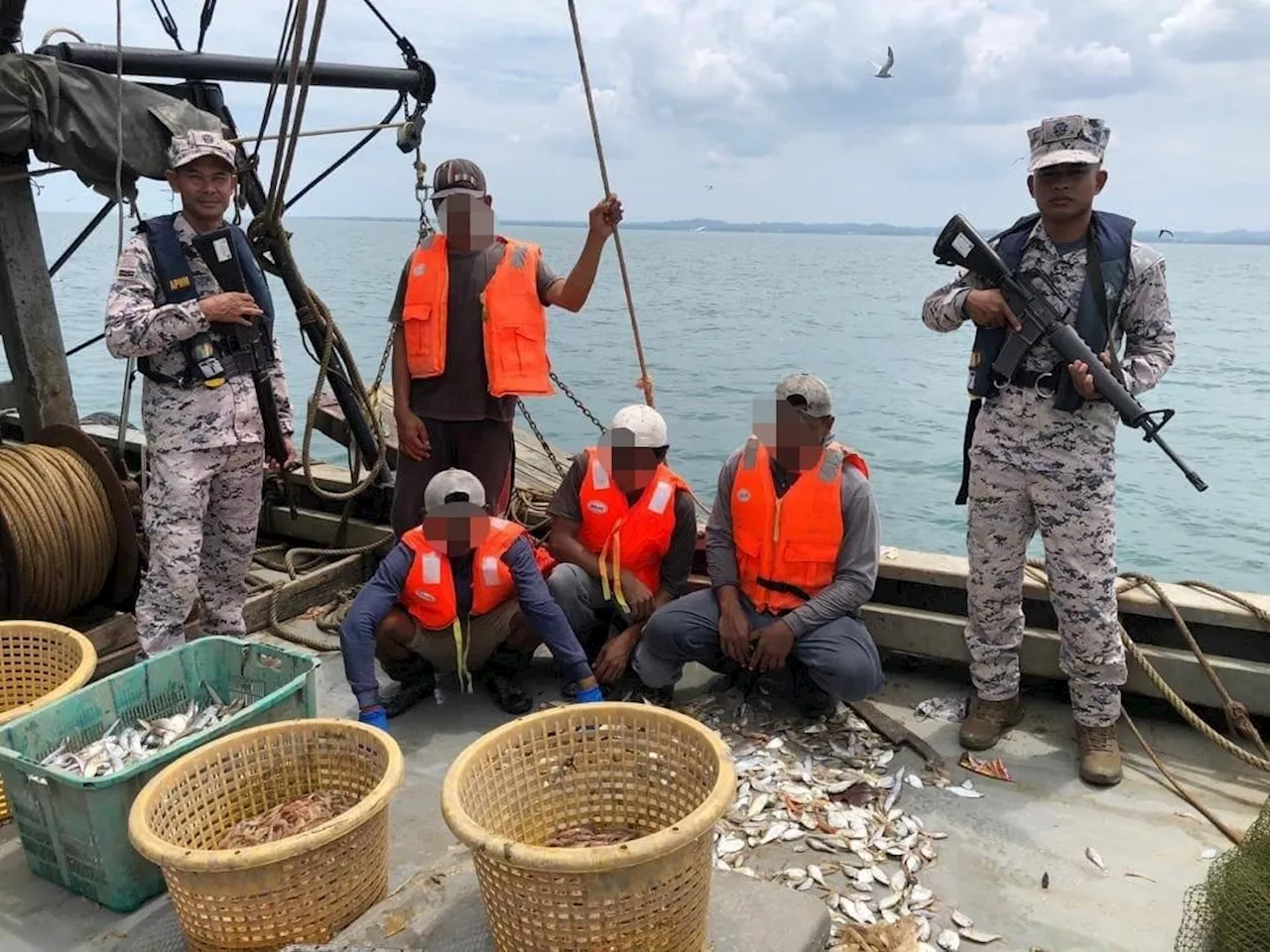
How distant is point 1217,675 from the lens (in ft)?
15.0

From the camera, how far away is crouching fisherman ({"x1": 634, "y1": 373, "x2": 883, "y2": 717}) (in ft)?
14.9

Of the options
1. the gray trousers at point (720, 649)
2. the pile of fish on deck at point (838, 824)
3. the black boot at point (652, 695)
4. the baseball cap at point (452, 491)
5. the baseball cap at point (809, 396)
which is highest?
the baseball cap at point (809, 396)

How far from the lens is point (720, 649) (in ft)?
15.7

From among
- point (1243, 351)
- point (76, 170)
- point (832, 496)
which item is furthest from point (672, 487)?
point (1243, 351)

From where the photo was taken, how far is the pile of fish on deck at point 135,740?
11.6 feet

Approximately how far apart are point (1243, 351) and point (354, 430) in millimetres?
32182

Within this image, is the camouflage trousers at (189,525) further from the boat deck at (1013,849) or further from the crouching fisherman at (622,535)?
the crouching fisherman at (622,535)

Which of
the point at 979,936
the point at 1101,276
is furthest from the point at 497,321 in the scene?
the point at 979,936

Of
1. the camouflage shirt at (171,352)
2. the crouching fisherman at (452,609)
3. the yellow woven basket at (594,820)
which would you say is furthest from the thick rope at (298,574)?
the yellow woven basket at (594,820)

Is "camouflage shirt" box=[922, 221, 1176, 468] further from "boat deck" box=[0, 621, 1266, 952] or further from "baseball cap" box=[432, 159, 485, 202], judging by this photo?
"baseball cap" box=[432, 159, 485, 202]

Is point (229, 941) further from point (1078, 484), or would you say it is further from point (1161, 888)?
point (1078, 484)

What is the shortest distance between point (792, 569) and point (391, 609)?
183 centimetres

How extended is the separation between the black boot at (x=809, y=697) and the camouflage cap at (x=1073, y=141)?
7.69ft

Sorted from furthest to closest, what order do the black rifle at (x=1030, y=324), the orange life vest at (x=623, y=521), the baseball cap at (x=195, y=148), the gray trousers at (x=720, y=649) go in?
1. the orange life vest at (x=623, y=521)
2. the gray trousers at (x=720, y=649)
3. the baseball cap at (x=195, y=148)
4. the black rifle at (x=1030, y=324)
